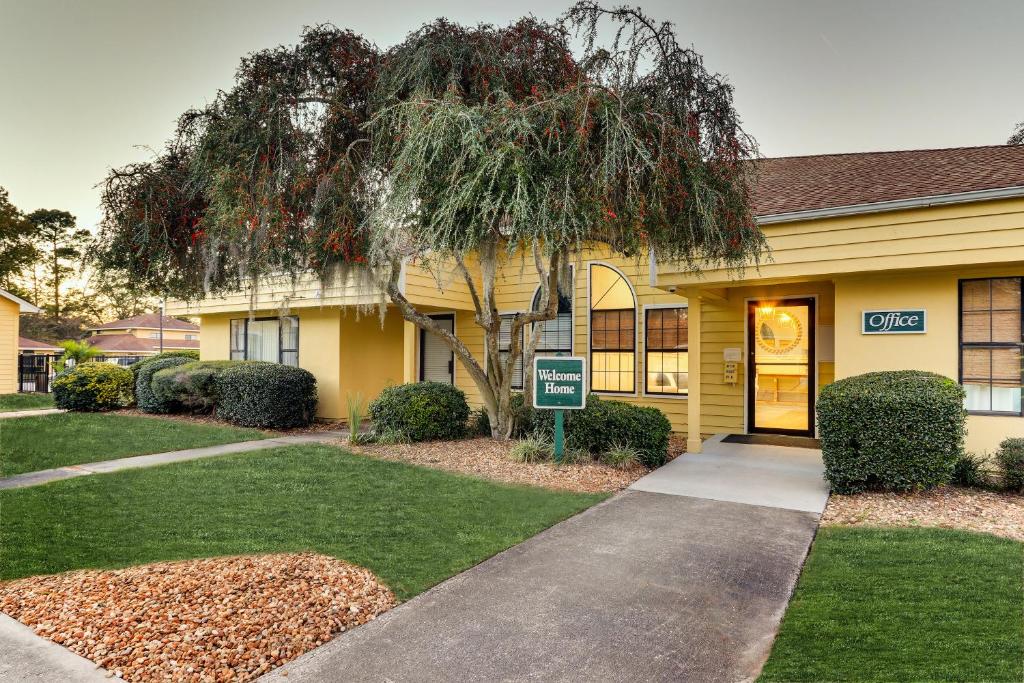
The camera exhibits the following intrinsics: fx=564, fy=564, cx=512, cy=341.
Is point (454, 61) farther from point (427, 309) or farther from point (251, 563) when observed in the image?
point (427, 309)

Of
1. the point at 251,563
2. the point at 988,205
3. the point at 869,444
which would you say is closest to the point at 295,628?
the point at 251,563

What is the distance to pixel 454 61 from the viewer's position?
660cm

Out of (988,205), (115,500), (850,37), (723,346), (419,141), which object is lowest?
(115,500)

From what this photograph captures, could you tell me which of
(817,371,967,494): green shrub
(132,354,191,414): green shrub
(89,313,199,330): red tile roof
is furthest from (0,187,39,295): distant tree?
(817,371,967,494): green shrub

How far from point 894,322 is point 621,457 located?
12.6 ft

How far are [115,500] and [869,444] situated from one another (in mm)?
7654

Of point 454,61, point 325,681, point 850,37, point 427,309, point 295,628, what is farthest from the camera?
point 427,309

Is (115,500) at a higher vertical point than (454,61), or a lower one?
lower

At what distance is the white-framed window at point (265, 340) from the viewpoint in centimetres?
1373

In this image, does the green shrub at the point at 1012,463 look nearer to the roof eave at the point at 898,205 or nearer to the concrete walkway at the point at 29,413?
the roof eave at the point at 898,205

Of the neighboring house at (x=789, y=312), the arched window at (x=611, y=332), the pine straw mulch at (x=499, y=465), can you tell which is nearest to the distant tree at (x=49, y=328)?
the neighboring house at (x=789, y=312)

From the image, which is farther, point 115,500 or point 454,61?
point 454,61

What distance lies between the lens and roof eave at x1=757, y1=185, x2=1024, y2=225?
20.0ft

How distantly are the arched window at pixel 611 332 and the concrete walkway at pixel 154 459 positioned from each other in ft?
17.0
